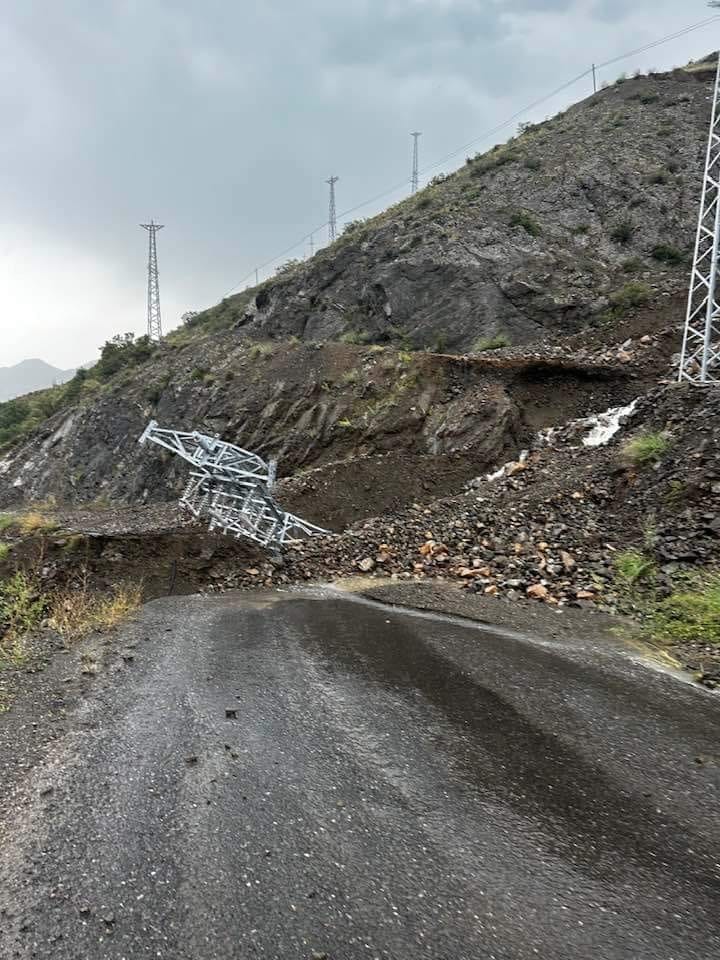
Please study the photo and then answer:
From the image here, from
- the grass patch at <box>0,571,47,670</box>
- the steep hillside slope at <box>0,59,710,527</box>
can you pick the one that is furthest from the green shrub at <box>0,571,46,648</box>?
the steep hillside slope at <box>0,59,710,527</box>

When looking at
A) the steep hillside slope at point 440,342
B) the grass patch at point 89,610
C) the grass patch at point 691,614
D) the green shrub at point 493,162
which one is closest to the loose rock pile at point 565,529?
the grass patch at point 691,614

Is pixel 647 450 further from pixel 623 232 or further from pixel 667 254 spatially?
pixel 623 232

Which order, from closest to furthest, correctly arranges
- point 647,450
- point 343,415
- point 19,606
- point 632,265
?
point 19,606, point 647,450, point 343,415, point 632,265

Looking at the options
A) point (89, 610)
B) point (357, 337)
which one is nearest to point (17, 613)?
point (89, 610)

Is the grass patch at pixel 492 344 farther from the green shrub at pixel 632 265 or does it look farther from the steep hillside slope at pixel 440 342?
the green shrub at pixel 632 265

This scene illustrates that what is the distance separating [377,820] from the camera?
143 inches

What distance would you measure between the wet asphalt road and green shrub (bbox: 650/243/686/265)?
1004 inches

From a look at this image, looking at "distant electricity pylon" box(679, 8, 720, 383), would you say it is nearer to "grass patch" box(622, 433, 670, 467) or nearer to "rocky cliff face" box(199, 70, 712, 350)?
"grass patch" box(622, 433, 670, 467)

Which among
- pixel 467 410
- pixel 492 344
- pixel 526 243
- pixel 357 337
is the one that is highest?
pixel 526 243

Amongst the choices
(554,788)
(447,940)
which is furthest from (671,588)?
(447,940)

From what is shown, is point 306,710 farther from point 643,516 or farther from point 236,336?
point 236,336

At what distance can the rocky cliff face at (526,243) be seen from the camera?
81.3 feet

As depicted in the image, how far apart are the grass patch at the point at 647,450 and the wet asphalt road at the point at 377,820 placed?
5.81 m

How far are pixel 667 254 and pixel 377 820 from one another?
29.3 m
